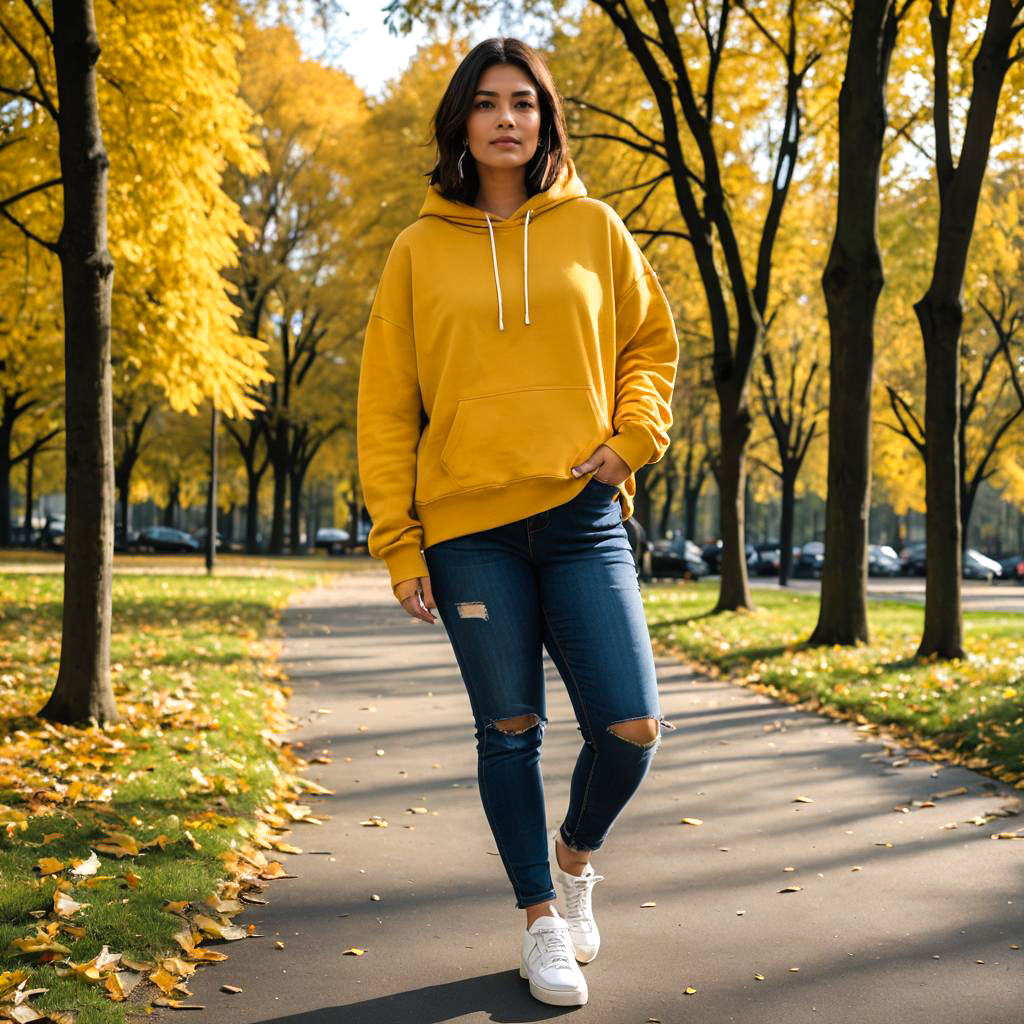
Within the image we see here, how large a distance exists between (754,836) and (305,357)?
1381 inches

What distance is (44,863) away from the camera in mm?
4363

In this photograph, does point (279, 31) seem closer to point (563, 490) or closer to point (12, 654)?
point (12, 654)

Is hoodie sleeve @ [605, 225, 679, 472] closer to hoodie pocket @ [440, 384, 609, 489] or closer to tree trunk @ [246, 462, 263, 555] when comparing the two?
hoodie pocket @ [440, 384, 609, 489]

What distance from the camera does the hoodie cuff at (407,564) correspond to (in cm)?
332

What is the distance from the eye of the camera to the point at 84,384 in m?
7.31

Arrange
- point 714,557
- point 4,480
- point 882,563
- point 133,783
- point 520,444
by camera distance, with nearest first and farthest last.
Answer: point 520,444, point 133,783, point 4,480, point 714,557, point 882,563

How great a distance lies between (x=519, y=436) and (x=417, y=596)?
19.0 inches

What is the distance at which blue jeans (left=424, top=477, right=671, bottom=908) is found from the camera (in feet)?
10.7

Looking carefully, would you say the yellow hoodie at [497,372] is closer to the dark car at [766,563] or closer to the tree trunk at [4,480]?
the tree trunk at [4,480]

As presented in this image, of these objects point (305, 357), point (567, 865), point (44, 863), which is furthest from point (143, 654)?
point (305, 357)

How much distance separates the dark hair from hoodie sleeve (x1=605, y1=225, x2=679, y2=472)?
10.8 inches

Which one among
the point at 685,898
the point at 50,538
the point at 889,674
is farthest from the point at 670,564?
the point at 685,898

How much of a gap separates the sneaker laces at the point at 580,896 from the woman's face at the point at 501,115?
74.8 inches

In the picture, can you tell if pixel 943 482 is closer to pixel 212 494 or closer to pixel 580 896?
pixel 580 896
